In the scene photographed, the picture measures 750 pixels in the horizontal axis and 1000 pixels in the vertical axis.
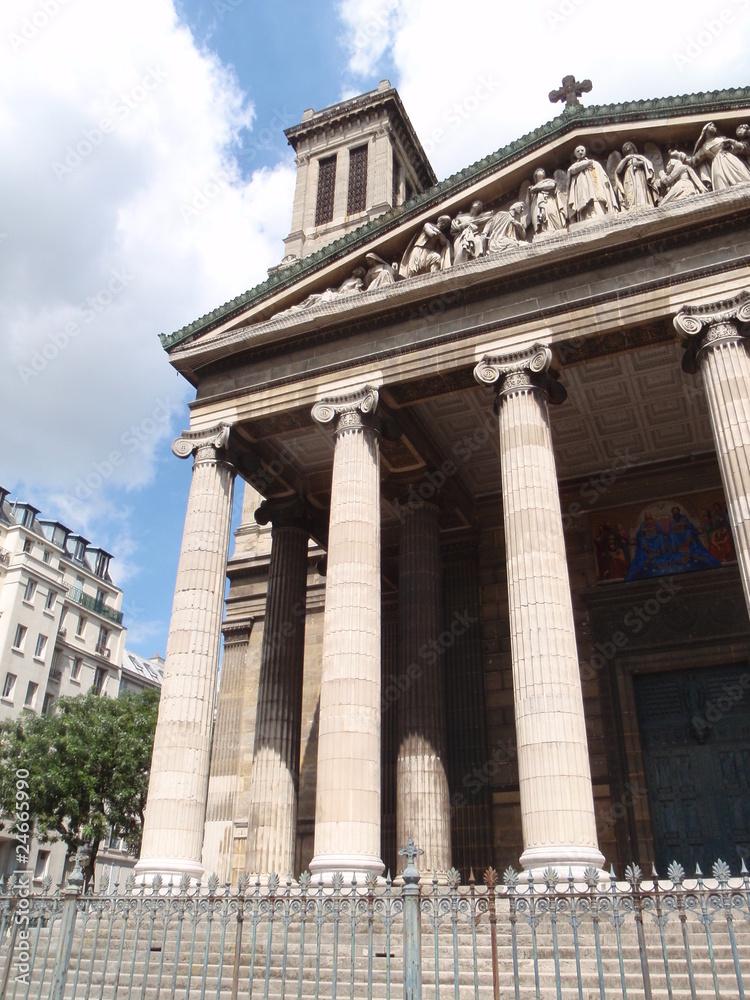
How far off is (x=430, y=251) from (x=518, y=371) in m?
4.00

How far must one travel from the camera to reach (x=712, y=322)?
15820 millimetres

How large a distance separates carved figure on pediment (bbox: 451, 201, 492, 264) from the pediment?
0.04 meters

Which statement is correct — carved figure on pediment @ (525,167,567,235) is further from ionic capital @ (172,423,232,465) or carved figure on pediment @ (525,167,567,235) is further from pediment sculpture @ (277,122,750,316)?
ionic capital @ (172,423,232,465)

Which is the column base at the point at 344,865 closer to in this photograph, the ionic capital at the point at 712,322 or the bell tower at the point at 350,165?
the ionic capital at the point at 712,322

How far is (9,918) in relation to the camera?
9.66 meters

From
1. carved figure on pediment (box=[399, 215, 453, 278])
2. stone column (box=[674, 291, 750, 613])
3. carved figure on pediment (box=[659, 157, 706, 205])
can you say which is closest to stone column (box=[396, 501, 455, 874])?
carved figure on pediment (box=[399, 215, 453, 278])

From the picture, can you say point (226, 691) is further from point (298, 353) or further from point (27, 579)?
point (27, 579)

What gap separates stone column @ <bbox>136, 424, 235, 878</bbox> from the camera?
52.3ft

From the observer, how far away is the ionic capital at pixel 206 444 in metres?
19.6

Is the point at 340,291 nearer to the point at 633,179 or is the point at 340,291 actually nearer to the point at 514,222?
the point at 514,222

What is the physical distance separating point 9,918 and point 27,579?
41726mm

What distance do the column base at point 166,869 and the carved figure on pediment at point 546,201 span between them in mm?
14395

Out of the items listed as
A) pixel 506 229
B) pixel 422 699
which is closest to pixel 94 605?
pixel 422 699

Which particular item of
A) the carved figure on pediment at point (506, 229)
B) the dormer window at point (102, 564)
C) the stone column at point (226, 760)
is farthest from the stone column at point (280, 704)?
the dormer window at point (102, 564)
